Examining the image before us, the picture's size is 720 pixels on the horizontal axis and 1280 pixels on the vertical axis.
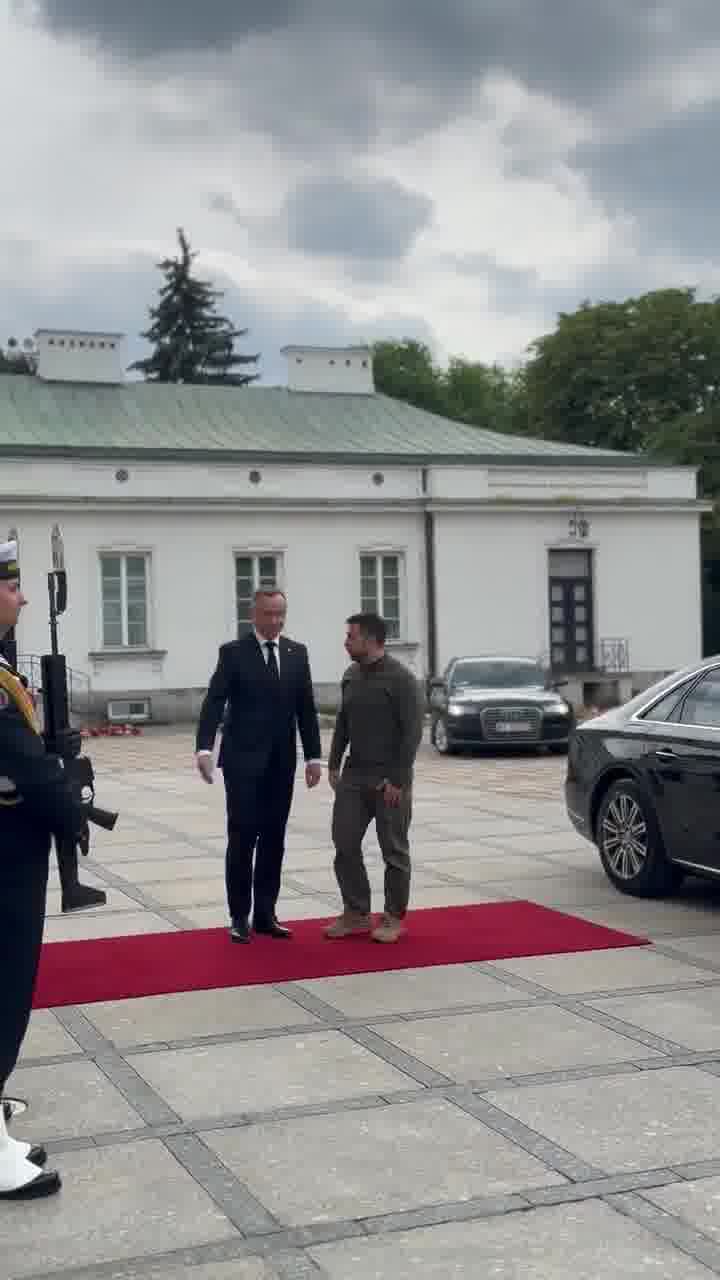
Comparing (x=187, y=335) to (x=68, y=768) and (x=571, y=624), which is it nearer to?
(x=571, y=624)

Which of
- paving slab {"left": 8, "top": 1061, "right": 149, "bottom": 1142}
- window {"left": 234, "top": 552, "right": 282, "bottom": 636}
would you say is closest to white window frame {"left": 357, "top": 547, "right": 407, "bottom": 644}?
window {"left": 234, "top": 552, "right": 282, "bottom": 636}

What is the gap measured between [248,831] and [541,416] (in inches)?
1887

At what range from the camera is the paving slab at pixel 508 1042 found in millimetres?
5996

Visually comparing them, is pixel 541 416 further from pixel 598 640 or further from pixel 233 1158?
pixel 233 1158

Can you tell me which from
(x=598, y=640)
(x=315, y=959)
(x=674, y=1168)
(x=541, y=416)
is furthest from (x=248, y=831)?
(x=541, y=416)

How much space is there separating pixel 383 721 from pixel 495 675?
16.6 metres

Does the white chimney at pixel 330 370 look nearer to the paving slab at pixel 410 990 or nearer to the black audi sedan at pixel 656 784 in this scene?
the black audi sedan at pixel 656 784

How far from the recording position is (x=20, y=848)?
187 inches

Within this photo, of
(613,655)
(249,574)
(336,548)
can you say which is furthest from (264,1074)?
(613,655)

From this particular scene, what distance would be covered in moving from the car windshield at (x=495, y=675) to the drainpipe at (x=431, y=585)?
30.7 feet

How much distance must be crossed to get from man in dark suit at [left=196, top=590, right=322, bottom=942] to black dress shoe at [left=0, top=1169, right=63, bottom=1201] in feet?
12.3

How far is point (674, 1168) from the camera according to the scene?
15.9 ft

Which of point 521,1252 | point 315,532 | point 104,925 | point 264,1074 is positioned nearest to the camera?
point 521,1252

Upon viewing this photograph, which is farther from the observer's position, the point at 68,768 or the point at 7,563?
the point at 68,768
